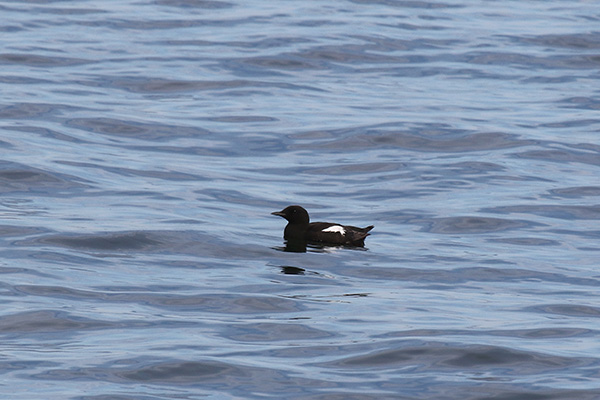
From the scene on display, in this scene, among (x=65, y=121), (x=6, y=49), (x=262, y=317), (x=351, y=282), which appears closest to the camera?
(x=262, y=317)

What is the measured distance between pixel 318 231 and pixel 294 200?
105 inches

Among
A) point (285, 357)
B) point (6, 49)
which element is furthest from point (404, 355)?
point (6, 49)

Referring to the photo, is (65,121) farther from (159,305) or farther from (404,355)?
(404,355)

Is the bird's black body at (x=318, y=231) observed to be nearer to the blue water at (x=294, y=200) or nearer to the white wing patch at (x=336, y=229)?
the white wing patch at (x=336, y=229)

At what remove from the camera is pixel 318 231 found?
1591 centimetres

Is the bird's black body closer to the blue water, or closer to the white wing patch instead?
the white wing patch

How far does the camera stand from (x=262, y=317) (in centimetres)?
1204

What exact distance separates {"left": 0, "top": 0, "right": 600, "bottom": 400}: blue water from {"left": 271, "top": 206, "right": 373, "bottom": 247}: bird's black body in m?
0.26

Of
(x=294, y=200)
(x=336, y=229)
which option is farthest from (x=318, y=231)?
(x=294, y=200)

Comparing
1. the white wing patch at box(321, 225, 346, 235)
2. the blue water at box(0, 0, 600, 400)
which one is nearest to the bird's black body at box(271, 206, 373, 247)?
the white wing patch at box(321, 225, 346, 235)

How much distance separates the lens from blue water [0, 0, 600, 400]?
10492mm

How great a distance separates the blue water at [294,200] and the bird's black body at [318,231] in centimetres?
26

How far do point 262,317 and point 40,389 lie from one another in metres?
2.86

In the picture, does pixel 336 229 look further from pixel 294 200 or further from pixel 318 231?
pixel 294 200
